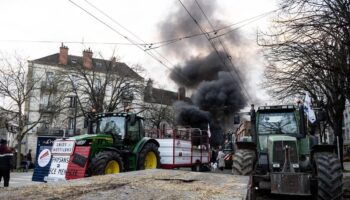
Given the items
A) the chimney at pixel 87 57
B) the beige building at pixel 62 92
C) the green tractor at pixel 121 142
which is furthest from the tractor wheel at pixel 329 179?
the chimney at pixel 87 57

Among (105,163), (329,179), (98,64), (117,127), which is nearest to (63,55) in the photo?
Answer: (98,64)

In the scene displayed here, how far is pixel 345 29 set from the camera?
1295 centimetres

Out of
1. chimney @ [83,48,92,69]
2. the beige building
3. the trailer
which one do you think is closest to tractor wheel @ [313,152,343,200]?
the trailer

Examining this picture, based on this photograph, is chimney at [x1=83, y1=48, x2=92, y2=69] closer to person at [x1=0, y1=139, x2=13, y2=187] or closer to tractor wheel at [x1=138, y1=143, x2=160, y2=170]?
tractor wheel at [x1=138, y1=143, x2=160, y2=170]

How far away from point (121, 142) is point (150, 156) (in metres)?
2.00

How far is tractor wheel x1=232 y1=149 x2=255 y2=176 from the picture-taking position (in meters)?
10.8

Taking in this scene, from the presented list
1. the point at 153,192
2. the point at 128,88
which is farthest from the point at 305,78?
the point at 128,88

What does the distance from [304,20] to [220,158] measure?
1304cm

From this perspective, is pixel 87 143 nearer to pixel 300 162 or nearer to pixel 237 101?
pixel 300 162

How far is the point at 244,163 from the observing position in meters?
10.9

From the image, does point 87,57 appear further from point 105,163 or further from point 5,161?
point 105,163

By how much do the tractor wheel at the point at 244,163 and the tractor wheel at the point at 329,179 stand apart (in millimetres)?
1787

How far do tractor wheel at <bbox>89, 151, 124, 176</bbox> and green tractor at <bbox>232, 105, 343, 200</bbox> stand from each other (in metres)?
4.23

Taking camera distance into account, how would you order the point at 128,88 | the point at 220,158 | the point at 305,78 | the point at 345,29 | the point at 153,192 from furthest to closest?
the point at 128,88, the point at 220,158, the point at 305,78, the point at 345,29, the point at 153,192
